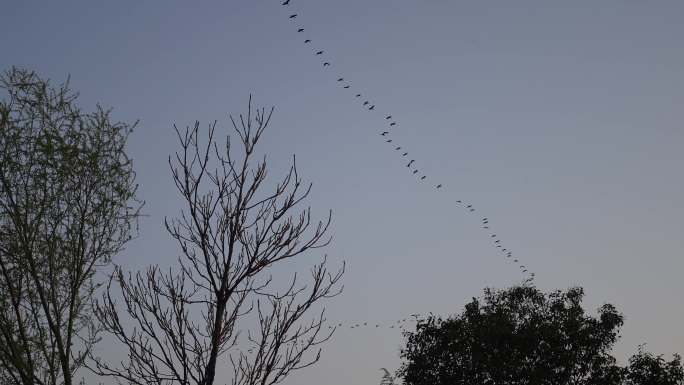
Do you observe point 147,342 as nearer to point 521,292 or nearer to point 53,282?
point 53,282

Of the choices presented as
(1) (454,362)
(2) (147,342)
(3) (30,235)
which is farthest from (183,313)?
(1) (454,362)

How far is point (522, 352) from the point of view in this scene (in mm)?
30438

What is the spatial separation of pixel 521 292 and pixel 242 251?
30505mm

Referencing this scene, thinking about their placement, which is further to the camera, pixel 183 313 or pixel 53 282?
pixel 53 282

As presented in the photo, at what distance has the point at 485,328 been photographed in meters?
31.2

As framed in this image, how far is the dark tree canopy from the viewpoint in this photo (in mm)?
29797

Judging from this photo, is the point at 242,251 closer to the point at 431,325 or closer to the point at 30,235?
the point at 30,235

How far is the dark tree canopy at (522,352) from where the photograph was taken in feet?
97.8

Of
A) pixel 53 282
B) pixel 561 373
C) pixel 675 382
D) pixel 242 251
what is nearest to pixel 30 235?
pixel 53 282

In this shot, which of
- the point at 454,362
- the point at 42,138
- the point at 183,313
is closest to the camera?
the point at 183,313

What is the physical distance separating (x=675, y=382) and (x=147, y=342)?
97.8ft

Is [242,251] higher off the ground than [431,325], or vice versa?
[431,325]

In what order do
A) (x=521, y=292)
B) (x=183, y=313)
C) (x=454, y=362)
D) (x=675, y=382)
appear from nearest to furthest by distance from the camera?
(x=183, y=313) < (x=675, y=382) < (x=454, y=362) < (x=521, y=292)

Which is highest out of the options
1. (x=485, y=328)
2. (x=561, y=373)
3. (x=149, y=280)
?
(x=485, y=328)
